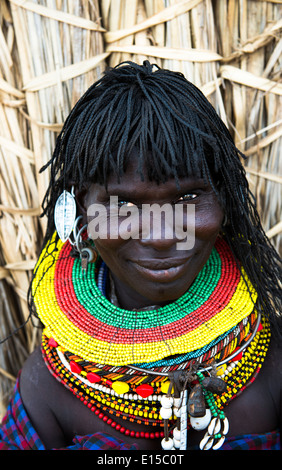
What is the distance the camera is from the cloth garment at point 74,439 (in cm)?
149

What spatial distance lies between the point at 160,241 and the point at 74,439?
0.69 meters

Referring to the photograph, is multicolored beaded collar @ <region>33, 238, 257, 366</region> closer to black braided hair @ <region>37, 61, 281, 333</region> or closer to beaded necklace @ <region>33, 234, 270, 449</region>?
beaded necklace @ <region>33, 234, 270, 449</region>

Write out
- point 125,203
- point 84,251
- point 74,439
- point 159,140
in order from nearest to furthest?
point 159,140 → point 125,203 → point 74,439 → point 84,251

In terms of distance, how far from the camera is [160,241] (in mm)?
1322

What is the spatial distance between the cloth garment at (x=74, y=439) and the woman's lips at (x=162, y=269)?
512mm

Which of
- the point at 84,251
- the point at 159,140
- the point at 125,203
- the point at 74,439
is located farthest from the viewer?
the point at 84,251

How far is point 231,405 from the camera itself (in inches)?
61.1

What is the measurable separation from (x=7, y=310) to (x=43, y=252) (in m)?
0.48

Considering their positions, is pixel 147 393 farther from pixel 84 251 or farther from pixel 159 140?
pixel 159 140

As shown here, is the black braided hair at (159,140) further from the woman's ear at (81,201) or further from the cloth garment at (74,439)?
the cloth garment at (74,439)

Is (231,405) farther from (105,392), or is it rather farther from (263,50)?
(263,50)

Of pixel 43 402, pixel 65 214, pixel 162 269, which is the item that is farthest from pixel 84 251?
pixel 43 402

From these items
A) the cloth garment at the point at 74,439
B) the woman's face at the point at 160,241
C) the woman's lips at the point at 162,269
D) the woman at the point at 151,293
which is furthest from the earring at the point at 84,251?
the cloth garment at the point at 74,439

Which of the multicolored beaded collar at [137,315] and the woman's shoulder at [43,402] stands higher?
the multicolored beaded collar at [137,315]
